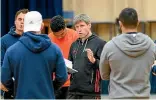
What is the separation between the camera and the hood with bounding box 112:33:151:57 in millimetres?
2199

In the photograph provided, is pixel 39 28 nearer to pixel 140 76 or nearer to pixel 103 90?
pixel 140 76

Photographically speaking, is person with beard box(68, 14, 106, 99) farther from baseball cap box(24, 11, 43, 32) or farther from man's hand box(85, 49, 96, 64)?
baseball cap box(24, 11, 43, 32)

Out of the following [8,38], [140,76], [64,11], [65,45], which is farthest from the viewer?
[64,11]

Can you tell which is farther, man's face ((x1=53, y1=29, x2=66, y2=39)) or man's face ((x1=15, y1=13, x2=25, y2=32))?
man's face ((x1=53, y1=29, x2=66, y2=39))

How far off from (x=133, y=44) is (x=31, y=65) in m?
0.64

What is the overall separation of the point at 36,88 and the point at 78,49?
1.02 m

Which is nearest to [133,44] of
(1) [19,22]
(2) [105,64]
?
(2) [105,64]

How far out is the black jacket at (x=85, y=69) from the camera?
3.07 meters

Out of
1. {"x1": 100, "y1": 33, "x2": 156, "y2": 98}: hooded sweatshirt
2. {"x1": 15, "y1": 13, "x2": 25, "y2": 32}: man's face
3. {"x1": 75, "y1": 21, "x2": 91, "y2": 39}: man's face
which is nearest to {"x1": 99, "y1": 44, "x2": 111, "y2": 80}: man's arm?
{"x1": 100, "y1": 33, "x2": 156, "y2": 98}: hooded sweatshirt

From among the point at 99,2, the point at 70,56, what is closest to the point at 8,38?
the point at 70,56

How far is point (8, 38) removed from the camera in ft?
10.3

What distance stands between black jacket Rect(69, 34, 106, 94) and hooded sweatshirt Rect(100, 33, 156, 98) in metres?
0.80

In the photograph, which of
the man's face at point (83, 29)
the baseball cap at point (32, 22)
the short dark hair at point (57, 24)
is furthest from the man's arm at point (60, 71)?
the short dark hair at point (57, 24)

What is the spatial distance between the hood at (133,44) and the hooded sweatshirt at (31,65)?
0.41m
